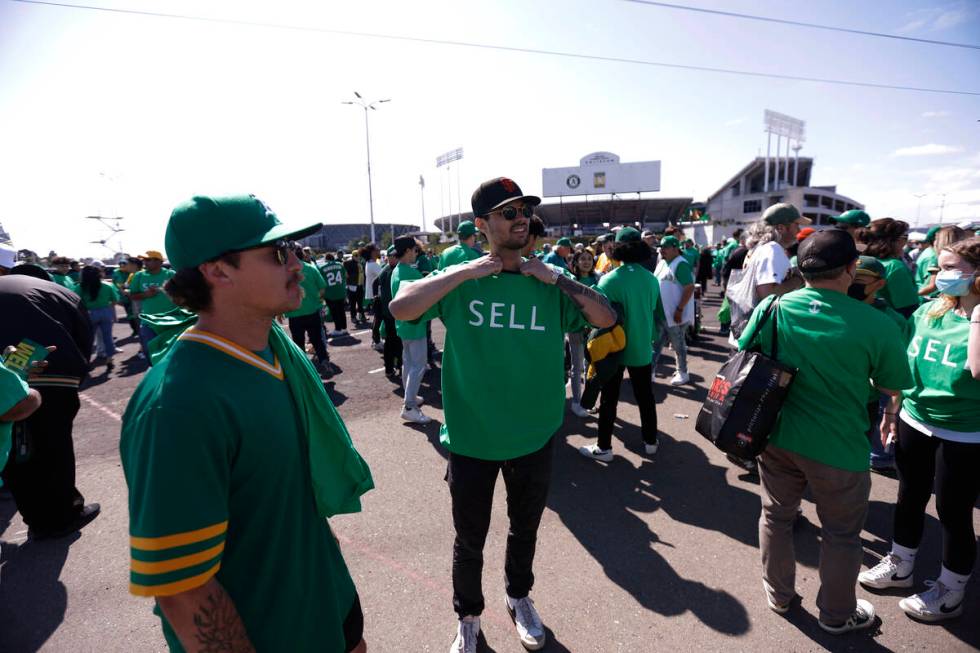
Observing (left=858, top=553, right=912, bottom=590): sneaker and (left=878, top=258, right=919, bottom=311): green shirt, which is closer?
(left=858, top=553, right=912, bottom=590): sneaker

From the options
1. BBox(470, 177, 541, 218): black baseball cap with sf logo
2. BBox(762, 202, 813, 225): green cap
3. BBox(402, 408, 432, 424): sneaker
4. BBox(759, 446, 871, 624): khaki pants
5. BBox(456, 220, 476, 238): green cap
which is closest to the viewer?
BBox(470, 177, 541, 218): black baseball cap with sf logo

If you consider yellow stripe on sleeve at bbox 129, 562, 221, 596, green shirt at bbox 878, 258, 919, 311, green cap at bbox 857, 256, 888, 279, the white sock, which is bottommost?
the white sock

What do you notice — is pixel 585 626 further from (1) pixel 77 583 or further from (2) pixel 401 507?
(1) pixel 77 583

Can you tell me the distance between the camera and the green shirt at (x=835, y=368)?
224cm

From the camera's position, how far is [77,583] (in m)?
3.14

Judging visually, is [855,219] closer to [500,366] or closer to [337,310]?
[500,366]

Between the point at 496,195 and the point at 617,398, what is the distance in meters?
2.88

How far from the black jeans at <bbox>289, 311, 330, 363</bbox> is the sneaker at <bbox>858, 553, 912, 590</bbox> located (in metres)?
7.09

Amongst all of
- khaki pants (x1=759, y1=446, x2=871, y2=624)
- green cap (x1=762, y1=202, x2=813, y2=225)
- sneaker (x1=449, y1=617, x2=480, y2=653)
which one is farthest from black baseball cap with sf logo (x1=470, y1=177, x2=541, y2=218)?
green cap (x1=762, y1=202, x2=813, y2=225)

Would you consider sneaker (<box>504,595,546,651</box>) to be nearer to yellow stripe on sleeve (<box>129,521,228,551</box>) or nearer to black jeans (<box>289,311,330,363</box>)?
yellow stripe on sleeve (<box>129,521,228,551</box>)

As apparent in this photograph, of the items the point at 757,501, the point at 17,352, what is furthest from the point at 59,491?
the point at 757,501

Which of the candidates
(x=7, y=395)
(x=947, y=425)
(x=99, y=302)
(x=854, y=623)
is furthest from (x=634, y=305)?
(x=99, y=302)

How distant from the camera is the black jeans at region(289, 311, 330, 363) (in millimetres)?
7434

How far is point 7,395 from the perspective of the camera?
2.38 metres
